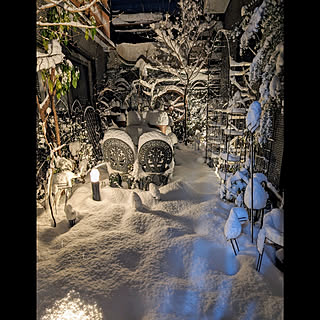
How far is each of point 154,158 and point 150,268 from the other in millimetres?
2239

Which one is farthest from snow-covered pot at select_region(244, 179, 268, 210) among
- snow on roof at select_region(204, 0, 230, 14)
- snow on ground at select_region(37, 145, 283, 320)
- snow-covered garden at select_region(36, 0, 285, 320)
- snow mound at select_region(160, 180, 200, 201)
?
snow on roof at select_region(204, 0, 230, 14)

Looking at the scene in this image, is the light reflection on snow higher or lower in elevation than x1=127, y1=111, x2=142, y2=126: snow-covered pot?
lower

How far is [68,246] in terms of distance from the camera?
236 cm

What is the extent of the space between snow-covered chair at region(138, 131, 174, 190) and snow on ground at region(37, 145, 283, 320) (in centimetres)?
87

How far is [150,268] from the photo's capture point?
2.03 m

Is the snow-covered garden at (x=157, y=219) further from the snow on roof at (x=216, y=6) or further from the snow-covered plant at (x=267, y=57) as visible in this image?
the snow on roof at (x=216, y=6)

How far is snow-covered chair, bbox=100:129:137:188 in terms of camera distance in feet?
13.0

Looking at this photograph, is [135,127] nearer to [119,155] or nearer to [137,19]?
[119,155]

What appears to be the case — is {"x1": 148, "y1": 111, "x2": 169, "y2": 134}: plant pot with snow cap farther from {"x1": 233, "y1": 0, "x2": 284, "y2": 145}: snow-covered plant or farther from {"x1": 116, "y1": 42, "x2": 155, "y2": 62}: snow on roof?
{"x1": 116, "y1": 42, "x2": 155, "y2": 62}: snow on roof

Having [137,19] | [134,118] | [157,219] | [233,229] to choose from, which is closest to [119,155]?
[134,118]
